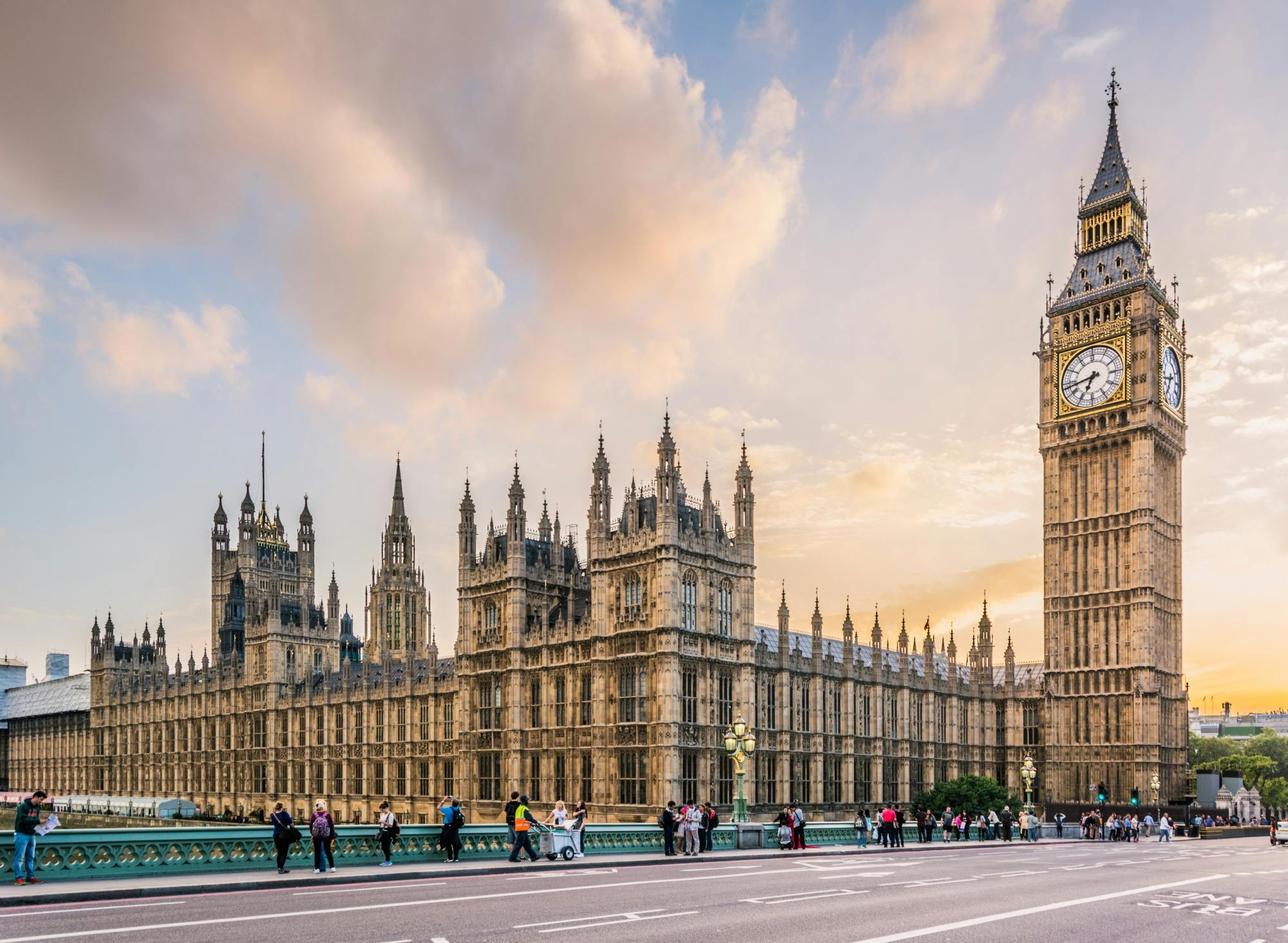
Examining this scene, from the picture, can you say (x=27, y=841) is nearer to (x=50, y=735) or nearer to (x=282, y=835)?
(x=282, y=835)

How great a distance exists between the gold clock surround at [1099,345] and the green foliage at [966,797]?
33.4 m

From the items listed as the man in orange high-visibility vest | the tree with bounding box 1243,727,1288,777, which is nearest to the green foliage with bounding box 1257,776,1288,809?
the tree with bounding box 1243,727,1288,777

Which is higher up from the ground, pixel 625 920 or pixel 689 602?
pixel 689 602

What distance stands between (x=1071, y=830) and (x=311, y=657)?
6507 centimetres

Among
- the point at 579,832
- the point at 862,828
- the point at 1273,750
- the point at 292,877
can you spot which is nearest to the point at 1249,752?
the point at 1273,750

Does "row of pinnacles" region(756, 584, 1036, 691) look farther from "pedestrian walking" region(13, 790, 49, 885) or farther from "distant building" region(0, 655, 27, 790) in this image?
"distant building" region(0, 655, 27, 790)

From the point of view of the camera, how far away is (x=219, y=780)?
339ft

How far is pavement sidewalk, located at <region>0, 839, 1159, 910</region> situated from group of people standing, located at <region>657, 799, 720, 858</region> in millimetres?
477

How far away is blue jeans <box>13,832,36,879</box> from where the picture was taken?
25656 mm

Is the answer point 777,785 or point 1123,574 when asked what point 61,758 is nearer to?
point 777,785

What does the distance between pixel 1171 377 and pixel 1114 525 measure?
1246 centimetres

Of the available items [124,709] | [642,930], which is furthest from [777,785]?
[124,709]

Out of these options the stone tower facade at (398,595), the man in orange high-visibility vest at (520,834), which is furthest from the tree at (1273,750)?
the man in orange high-visibility vest at (520,834)

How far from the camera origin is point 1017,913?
23781 mm
